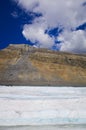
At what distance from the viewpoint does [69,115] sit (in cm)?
417

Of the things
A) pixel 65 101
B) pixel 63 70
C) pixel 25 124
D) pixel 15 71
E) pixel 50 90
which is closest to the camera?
pixel 25 124

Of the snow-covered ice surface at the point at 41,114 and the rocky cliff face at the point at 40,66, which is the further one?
the rocky cliff face at the point at 40,66

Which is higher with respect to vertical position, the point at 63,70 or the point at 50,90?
the point at 63,70

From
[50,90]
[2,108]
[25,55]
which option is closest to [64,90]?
[50,90]

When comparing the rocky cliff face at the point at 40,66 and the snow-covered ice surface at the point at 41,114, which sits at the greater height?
the rocky cliff face at the point at 40,66

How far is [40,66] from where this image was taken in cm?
4109

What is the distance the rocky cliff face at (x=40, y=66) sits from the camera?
37.9 meters

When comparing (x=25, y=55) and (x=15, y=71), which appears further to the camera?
(x=25, y=55)

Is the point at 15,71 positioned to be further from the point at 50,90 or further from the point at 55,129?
the point at 55,129

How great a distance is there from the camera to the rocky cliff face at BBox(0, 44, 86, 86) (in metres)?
37.9

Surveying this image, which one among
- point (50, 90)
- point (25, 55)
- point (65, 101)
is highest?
point (25, 55)

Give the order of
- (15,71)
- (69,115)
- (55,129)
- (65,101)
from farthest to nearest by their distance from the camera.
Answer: (15,71), (65,101), (69,115), (55,129)

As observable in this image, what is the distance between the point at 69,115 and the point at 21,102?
1160 mm

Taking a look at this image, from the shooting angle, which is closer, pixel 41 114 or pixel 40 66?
pixel 41 114
